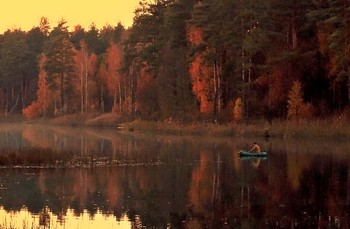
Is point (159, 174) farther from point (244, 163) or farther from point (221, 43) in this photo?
point (221, 43)

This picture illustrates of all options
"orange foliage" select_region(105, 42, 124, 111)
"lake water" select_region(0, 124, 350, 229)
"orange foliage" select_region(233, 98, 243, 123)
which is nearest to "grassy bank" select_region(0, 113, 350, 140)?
"orange foliage" select_region(233, 98, 243, 123)

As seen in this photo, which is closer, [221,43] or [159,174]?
[159,174]

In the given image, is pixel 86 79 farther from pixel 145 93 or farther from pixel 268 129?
pixel 268 129

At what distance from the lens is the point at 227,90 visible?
77562mm

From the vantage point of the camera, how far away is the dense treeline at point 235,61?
65.1m

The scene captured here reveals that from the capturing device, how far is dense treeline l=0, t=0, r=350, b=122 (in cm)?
6512

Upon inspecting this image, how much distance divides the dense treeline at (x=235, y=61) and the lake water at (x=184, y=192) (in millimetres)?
19353

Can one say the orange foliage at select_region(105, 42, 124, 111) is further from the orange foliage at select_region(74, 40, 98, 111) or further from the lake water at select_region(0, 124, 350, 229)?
the lake water at select_region(0, 124, 350, 229)

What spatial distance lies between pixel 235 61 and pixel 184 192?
45810 mm

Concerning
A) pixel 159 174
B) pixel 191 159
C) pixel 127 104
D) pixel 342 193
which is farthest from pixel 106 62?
pixel 342 193

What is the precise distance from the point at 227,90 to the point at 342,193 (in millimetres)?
49322

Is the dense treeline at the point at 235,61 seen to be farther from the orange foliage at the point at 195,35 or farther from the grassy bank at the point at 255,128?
the grassy bank at the point at 255,128

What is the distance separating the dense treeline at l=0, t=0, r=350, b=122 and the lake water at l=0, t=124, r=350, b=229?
762 inches

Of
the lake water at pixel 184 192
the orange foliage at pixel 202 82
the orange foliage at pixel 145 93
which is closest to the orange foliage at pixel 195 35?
the orange foliage at pixel 202 82
